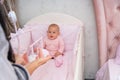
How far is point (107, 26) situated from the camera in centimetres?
Result: 169

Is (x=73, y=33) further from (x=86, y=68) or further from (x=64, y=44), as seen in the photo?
(x=86, y=68)

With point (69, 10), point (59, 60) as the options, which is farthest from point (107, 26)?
point (59, 60)

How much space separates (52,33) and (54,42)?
75 mm

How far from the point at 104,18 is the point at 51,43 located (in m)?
0.47

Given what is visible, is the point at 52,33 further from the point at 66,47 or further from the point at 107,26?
the point at 107,26

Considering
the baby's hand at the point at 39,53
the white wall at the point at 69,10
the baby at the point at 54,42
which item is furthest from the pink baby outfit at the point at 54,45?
the white wall at the point at 69,10

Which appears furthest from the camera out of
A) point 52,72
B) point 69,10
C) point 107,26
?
point 69,10

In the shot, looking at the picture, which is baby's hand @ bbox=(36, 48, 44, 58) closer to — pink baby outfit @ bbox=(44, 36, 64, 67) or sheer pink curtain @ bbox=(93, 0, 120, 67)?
pink baby outfit @ bbox=(44, 36, 64, 67)

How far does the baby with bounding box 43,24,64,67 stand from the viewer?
5.57 feet

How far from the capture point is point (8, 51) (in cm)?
60

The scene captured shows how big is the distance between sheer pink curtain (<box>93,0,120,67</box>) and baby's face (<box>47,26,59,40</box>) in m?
0.34

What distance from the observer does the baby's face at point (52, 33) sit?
1.70m

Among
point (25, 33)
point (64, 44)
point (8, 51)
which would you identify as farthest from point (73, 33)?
point (8, 51)

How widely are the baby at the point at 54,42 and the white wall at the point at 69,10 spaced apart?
0.69ft
